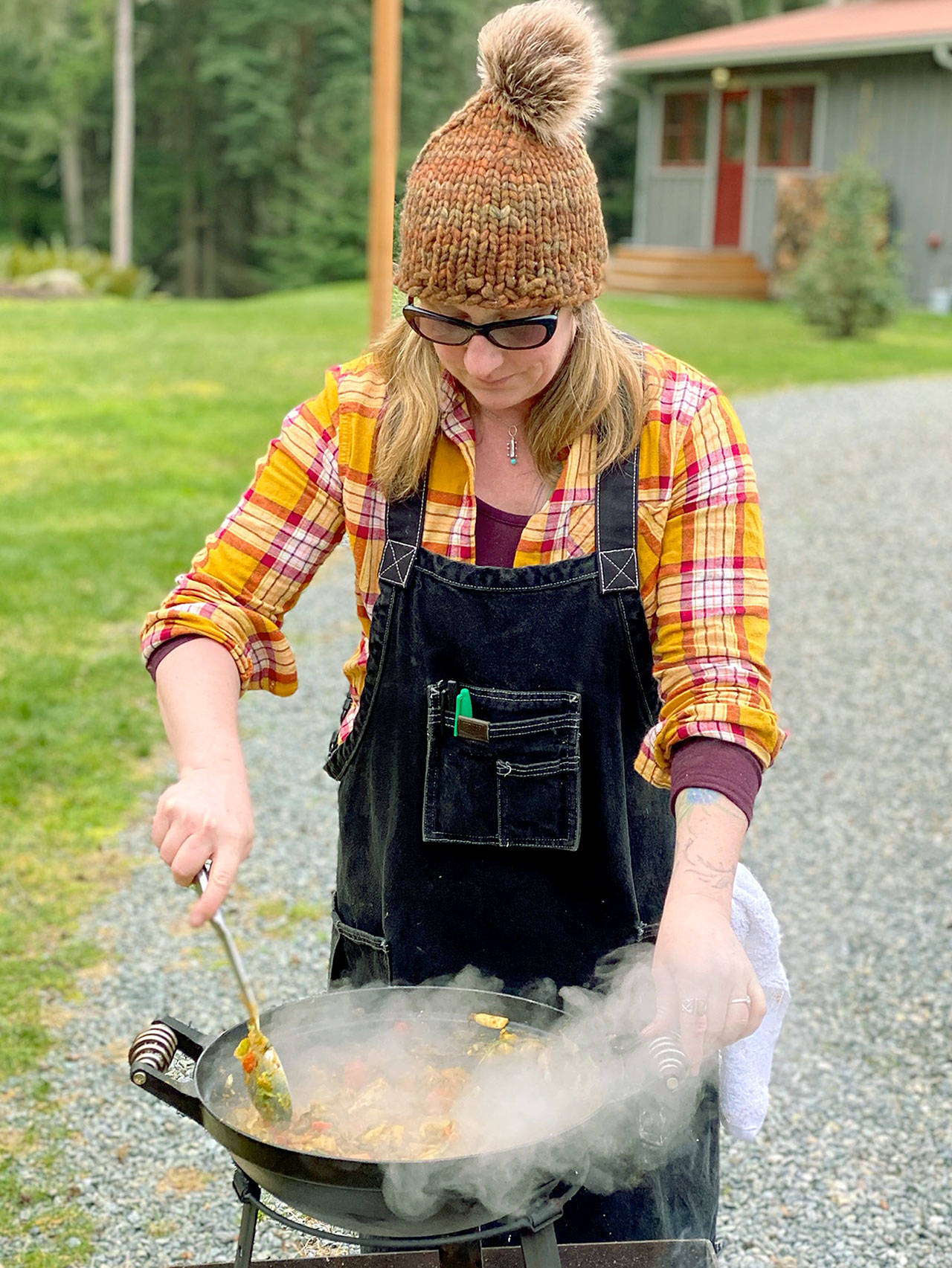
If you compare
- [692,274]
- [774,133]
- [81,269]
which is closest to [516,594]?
[692,274]

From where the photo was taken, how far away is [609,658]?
68.1 inches

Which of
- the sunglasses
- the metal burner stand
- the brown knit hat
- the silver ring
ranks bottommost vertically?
the metal burner stand

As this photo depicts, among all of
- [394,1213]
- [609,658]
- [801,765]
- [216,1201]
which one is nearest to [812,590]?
[801,765]

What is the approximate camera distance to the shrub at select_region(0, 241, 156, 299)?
60.2 ft

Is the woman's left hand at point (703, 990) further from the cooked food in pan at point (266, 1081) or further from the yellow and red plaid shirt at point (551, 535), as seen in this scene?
the cooked food in pan at point (266, 1081)

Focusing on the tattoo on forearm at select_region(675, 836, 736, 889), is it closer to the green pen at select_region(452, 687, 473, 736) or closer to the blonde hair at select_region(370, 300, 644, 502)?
the green pen at select_region(452, 687, 473, 736)

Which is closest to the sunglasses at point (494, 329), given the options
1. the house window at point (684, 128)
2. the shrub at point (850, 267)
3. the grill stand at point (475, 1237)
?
the grill stand at point (475, 1237)

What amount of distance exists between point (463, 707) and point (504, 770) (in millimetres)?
95

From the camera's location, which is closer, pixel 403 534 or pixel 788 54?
pixel 403 534

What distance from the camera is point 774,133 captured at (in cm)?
2055

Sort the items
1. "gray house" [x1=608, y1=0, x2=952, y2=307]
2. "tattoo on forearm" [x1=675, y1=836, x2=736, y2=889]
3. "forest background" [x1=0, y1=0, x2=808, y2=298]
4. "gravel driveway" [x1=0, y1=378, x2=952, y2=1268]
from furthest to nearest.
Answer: "forest background" [x1=0, y1=0, x2=808, y2=298]
"gray house" [x1=608, y1=0, x2=952, y2=307]
"gravel driveway" [x1=0, y1=378, x2=952, y2=1268]
"tattoo on forearm" [x1=675, y1=836, x2=736, y2=889]

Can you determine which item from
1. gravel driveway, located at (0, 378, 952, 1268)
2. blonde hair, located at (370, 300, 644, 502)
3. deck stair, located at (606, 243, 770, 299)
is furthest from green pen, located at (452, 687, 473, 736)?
deck stair, located at (606, 243, 770, 299)

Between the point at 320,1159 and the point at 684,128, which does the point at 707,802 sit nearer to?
the point at 320,1159

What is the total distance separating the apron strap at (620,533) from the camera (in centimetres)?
170
